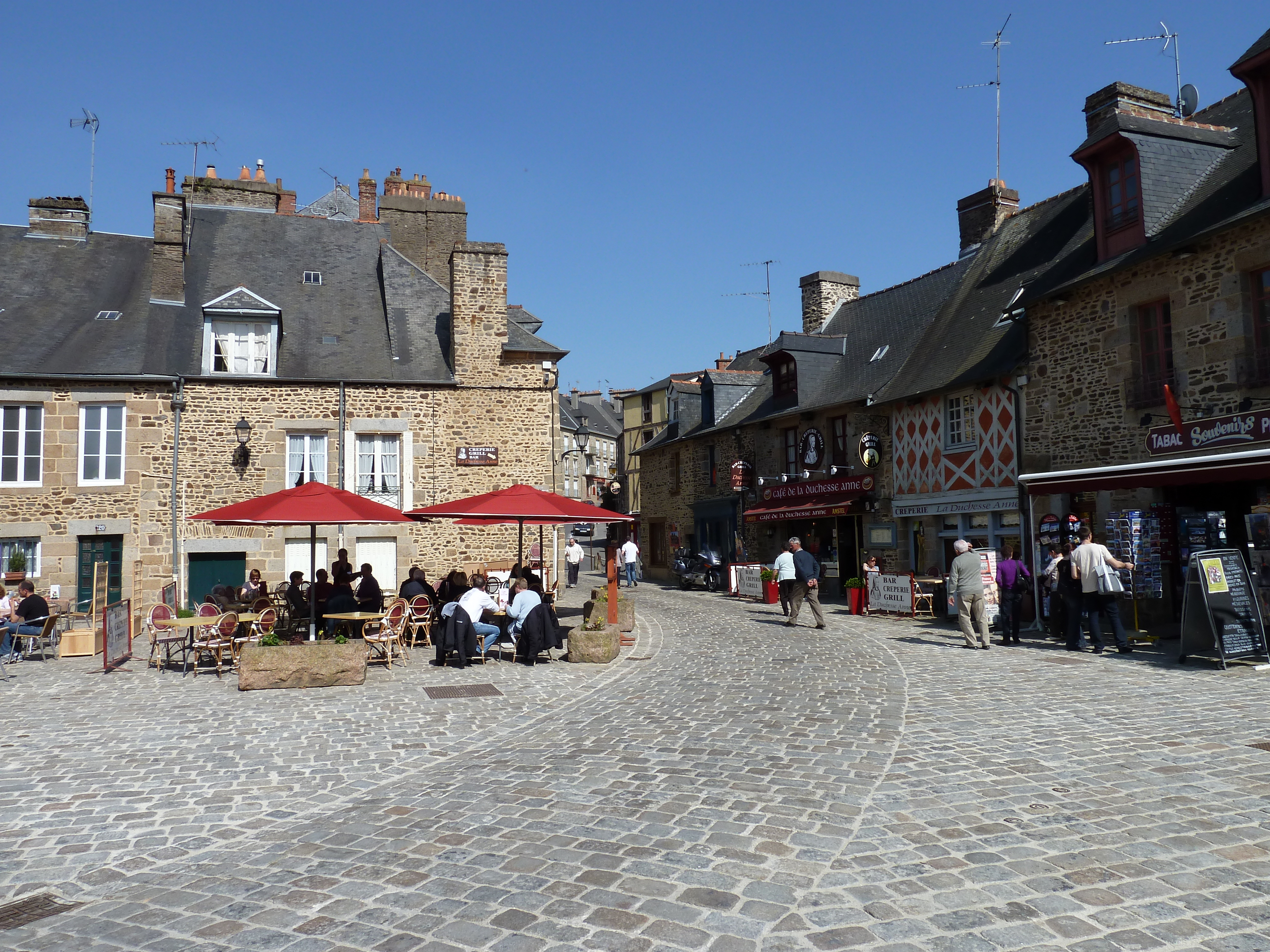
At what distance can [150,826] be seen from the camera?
484 centimetres

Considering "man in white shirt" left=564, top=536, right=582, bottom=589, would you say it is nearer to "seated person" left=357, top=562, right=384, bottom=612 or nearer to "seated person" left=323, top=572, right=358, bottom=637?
"seated person" left=357, top=562, right=384, bottom=612

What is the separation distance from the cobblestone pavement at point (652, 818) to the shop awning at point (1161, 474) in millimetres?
2539

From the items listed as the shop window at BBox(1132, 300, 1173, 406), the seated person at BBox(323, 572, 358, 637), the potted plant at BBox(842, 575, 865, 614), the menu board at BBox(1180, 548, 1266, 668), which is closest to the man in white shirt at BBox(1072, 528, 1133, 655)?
the menu board at BBox(1180, 548, 1266, 668)

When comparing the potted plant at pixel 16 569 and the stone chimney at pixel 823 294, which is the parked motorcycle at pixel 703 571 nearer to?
the stone chimney at pixel 823 294

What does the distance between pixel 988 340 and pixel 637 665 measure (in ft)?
33.3

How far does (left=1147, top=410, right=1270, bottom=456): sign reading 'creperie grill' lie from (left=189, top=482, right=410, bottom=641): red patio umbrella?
9739 millimetres

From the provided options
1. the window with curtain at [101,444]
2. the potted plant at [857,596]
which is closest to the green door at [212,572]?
the window with curtain at [101,444]

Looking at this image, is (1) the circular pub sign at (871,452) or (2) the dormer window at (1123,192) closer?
(2) the dormer window at (1123,192)

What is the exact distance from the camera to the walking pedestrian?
14.5 metres

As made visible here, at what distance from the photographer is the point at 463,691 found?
8953mm

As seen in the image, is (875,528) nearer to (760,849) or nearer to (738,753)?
(738,753)

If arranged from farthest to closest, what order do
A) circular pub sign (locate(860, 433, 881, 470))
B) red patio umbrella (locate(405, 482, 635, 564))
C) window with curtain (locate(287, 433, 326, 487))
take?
circular pub sign (locate(860, 433, 881, 470)) < window with curtain (locate(287, 433, 326, 487)) < red patio umbrella (locate(405, 482, 635, 564))

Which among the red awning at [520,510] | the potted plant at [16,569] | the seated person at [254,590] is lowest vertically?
the seated person at [254,590]

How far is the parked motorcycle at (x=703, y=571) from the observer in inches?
959
